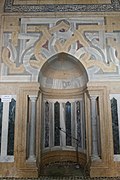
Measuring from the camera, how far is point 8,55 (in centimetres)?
622

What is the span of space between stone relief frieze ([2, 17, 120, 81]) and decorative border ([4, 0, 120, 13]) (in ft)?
1.15

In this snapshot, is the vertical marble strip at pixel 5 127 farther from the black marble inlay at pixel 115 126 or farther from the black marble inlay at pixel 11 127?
the black marble inlay at pixel 115 126

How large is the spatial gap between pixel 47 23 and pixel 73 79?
2.00 metres

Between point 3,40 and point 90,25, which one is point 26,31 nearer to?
point 3,40

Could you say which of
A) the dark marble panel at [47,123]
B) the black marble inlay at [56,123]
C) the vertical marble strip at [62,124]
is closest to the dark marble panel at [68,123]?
the vertical marble strip at [62,124]

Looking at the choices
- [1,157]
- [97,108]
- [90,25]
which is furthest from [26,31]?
[1,157]

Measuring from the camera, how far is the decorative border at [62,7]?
6.66 m

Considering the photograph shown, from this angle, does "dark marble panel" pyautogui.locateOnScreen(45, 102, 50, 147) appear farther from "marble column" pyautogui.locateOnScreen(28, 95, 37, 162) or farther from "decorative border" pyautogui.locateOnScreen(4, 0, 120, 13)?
"decorative border" pyautogui.locateOnScreen(4, 0, 120, 13)

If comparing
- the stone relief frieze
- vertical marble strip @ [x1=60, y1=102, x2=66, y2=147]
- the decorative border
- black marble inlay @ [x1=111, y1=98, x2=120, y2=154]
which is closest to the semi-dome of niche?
the stone relief frieze

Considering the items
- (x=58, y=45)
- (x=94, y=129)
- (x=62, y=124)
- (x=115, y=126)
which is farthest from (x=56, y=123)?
(x=58, y=45)

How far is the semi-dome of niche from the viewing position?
6.91m

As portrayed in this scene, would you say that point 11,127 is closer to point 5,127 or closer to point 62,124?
point 5,127

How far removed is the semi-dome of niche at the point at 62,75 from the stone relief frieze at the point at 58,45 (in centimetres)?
55

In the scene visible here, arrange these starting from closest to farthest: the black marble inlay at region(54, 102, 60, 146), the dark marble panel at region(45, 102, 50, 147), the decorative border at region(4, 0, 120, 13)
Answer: the decorative border at region(4, 0, 120, 13) → the dark marble panel at region(45, 102, 50, 147) → the black marble inlay at region(54, 102, 60, 146)
